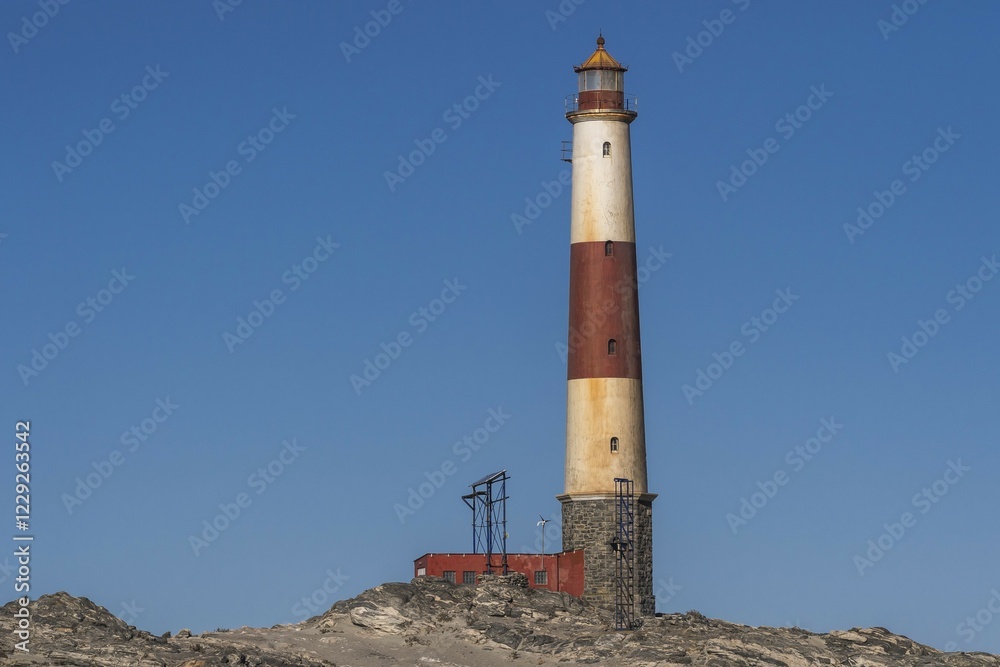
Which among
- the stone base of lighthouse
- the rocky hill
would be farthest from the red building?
the rocky hill

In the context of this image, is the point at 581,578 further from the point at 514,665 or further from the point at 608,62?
the point at 608,62

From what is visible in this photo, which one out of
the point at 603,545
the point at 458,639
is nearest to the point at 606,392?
the point at 603,545

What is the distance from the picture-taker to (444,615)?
108 metres

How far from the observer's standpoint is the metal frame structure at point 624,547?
111250 millimetres

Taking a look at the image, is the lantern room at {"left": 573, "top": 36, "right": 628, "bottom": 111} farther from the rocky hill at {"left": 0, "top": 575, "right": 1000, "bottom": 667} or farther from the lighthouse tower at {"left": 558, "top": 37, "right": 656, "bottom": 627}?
the rocky hill at {"left": 0, "top": 575, "right": 1000, "bottom": 667}

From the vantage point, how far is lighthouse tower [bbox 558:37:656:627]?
367 feet

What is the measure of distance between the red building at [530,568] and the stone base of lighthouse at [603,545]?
1.48ft

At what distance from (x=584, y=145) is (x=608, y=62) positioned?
4125 millimetres

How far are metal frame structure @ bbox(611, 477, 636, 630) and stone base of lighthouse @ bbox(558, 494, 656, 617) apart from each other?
17cm

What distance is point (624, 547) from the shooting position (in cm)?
11169

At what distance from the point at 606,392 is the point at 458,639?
13.2 m

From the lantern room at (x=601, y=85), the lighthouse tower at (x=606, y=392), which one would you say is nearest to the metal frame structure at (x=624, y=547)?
the lighthouse tower at (x=606, y=392)

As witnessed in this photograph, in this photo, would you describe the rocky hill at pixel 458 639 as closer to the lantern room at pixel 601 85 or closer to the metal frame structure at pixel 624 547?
the metal frame structure at pixel 624 547

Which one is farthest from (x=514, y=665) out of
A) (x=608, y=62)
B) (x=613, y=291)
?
(x=608, y=62)
